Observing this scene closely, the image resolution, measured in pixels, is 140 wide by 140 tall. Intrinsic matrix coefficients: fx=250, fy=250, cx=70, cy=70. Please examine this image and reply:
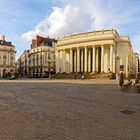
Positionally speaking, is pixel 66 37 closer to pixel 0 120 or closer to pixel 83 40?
pixel 83 40

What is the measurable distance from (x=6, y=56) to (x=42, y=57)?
16342mm

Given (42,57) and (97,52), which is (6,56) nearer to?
(42,57)

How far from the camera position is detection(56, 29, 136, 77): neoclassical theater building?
70.5m

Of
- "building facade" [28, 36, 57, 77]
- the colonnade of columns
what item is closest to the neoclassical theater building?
the colonnade of columns

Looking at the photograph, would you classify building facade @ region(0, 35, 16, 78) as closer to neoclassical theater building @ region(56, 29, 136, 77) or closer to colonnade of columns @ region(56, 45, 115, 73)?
colonnade of columns @ region(56, 45, 115, 73)

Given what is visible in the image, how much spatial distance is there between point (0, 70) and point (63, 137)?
102m

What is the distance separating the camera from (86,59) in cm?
7444

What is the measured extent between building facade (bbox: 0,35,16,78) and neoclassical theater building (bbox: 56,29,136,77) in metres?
35.8

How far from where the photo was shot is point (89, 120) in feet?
28.8

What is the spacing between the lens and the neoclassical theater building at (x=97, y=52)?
231 ft

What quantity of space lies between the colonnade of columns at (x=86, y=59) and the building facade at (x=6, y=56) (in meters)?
33.7

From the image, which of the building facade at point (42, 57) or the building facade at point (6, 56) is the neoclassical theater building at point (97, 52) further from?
the building facade at point (6, 56)

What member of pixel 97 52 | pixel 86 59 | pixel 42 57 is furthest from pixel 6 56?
pixel 97 52

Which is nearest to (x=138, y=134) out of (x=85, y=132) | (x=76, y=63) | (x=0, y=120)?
(x=85, y=132)
